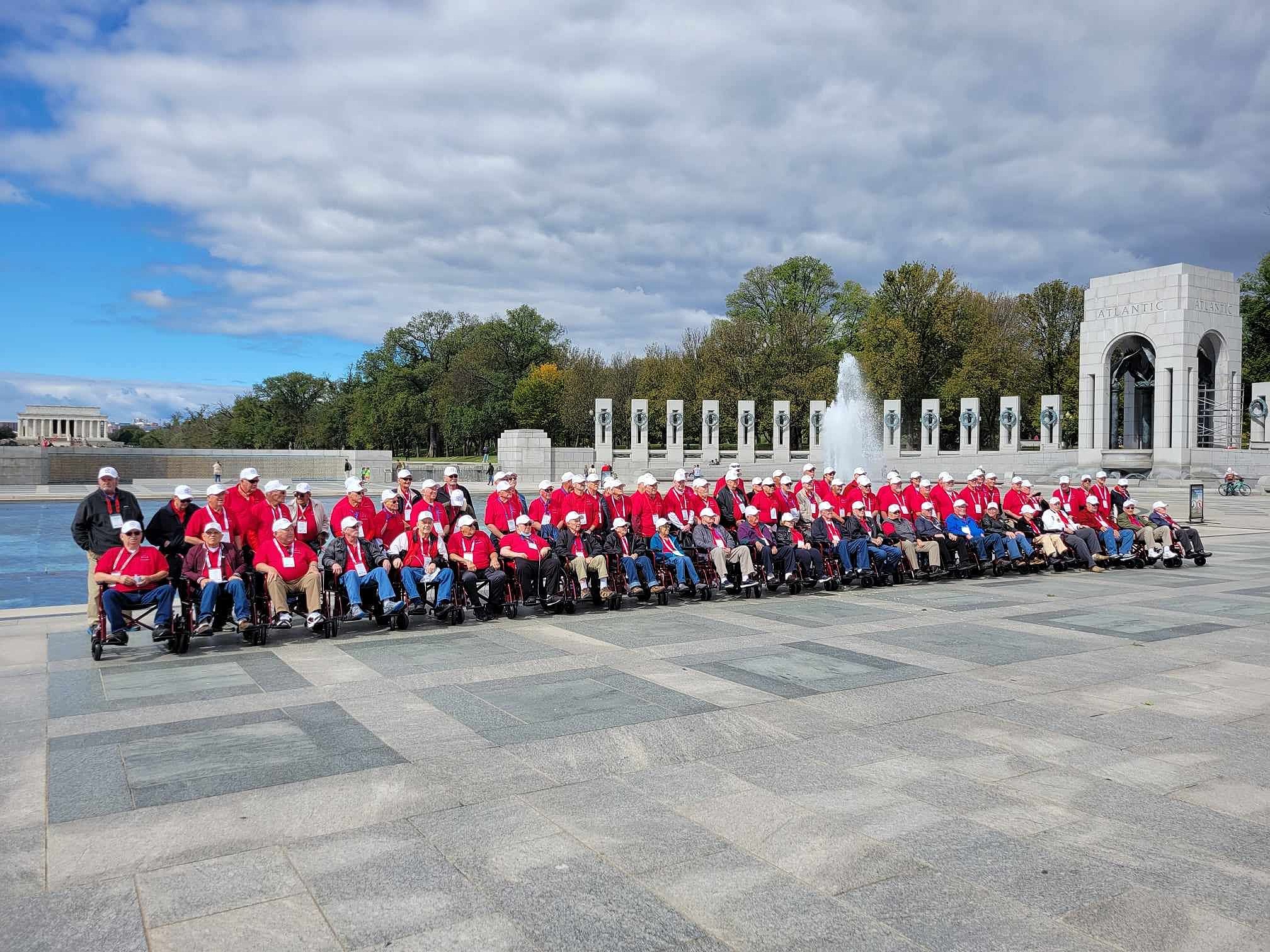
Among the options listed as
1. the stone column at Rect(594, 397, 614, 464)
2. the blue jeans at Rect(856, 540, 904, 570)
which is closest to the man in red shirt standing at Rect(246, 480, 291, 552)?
the blue jeans at Rect(856, 540, 904, 570)

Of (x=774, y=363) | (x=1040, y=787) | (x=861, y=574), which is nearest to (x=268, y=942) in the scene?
(x=1040, y=787)

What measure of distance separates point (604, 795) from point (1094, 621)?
24.7 feet

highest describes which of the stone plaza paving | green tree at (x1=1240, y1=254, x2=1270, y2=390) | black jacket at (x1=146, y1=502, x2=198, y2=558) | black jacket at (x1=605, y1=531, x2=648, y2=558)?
green tree at (x1=1240, y1=254, x2=1270, y2=390)

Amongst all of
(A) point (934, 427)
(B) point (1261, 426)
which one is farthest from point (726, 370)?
(B) point (1261, 426)

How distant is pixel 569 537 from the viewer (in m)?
11.7

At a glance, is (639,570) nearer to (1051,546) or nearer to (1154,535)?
(1051,546)

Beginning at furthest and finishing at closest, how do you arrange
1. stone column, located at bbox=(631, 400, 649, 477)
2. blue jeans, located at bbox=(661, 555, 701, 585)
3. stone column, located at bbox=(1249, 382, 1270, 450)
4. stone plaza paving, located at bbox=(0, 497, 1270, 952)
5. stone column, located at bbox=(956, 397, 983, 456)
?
stone column, located at bbox=(631, 400, 649, 477)
stone column, located at bbox=(956, 397, 983, 456)
stone column, located at bbox=(1249, 382, 1270, 450)
blue jeans, located at bbox=(661, 555, 701, 585)
stone plaza paving, located at bbox=(0, 497, 1270, 952)

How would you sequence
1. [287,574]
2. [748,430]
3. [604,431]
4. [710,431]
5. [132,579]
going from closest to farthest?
[132,579] → [287,574] → [748,430] → [710,431] → [604,431]

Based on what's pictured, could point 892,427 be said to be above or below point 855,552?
above

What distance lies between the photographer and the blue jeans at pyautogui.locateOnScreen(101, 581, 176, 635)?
28.5 feet

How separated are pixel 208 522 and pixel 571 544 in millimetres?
3967

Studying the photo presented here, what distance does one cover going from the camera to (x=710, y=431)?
57.8 metres

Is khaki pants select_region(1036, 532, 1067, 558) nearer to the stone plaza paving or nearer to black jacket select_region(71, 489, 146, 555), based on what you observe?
the stone plaza paving

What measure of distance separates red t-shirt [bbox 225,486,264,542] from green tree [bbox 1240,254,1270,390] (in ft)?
206
